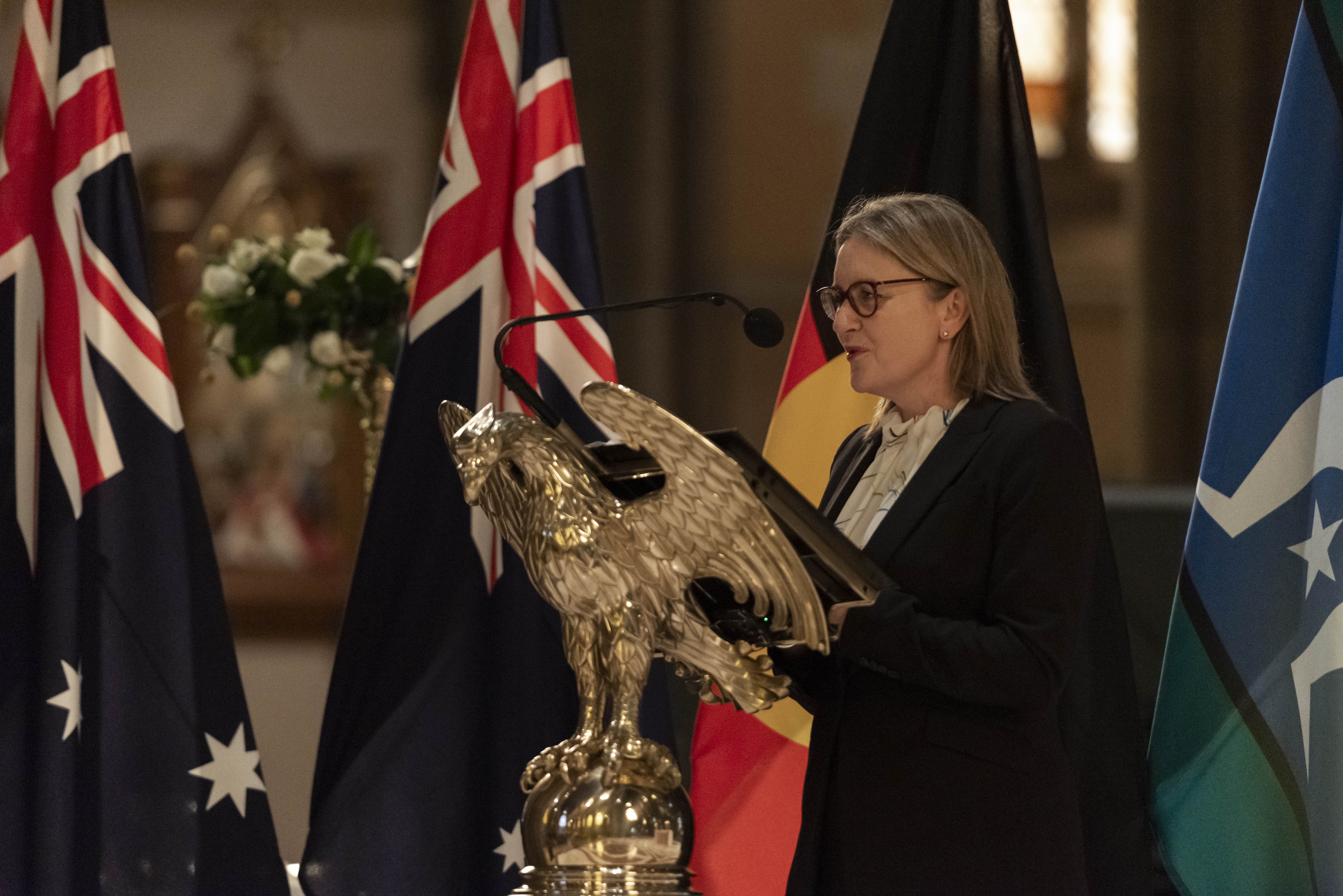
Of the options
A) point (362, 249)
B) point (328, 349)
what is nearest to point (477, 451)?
point (328, 349)

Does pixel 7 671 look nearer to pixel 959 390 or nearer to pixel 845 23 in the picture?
pixel 959 390

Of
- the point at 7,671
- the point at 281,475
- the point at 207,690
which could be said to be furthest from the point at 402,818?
the point at 281,475

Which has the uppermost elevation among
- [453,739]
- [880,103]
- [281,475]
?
[880,103]

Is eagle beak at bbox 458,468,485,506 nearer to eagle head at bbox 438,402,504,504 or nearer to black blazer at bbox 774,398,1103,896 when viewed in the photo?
eagle head at bbox 438,402,504,504

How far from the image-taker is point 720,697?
4.94 ft

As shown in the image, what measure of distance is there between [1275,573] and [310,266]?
1980mm

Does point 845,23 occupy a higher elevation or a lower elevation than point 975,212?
higher

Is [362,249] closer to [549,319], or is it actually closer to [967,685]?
[549,319]

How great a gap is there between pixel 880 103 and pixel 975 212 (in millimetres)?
268

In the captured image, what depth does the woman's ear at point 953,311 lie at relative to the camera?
1585 mm

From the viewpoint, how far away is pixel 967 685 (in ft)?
4.62

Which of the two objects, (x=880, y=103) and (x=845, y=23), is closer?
(x=880, y=103)

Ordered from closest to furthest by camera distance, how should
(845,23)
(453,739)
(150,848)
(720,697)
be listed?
(720,697), (150,848), (453,739), (845,23)

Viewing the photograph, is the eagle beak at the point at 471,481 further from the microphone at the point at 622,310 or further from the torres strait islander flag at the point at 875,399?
the torres strait islander flag at the point at 875,399
